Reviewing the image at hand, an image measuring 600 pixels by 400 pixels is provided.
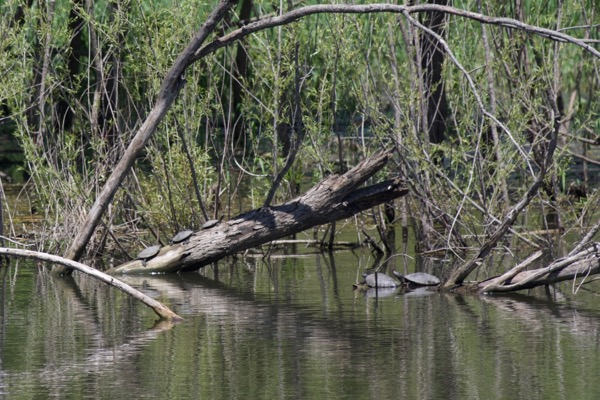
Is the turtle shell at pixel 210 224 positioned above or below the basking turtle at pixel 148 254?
above

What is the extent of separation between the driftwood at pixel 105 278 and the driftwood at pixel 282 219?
2676 millimetres

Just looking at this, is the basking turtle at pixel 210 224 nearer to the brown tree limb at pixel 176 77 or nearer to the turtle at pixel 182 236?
the turtle at pixel 182 236

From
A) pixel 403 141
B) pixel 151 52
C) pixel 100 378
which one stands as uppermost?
pixel 151 52

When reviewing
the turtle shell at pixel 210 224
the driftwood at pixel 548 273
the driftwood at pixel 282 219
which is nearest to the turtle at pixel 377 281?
the driftwood at pixel 548 273

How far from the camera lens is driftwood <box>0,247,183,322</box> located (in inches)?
368

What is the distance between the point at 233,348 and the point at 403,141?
4796 millimetres

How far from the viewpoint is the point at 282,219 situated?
40.2 feet

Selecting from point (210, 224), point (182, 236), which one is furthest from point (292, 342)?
point (182, 236)

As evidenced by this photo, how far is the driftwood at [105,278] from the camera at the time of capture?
935 cm

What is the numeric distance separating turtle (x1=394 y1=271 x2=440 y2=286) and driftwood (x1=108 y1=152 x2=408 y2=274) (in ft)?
2.98

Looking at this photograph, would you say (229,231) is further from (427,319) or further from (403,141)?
(427,319)

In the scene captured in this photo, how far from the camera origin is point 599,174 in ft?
65.6

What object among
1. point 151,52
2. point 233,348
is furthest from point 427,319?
point 151,52

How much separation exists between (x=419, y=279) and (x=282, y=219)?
1729mm
